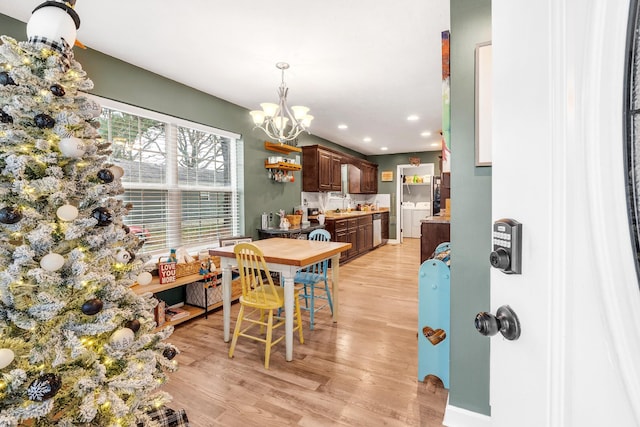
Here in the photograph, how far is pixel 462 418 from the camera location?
1597mm

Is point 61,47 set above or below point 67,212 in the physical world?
above

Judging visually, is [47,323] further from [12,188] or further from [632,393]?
[632,393]

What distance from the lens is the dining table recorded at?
7.41ft

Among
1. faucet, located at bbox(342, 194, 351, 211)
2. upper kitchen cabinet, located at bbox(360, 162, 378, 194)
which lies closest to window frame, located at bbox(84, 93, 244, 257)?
faucet, located at bbox(342, 194, 351, 211)

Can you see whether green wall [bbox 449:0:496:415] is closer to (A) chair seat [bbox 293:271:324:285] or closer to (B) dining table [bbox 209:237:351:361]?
(B) dining table [bbox 209:237:351:361]

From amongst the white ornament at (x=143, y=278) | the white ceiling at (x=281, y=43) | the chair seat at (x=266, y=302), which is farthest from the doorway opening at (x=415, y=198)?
the white ornament at (x=143, y=278)

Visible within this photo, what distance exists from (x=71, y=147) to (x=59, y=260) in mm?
392

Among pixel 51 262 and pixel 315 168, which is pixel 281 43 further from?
pixel 315 168

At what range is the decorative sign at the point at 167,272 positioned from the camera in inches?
111

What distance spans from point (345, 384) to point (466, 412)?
75 cm

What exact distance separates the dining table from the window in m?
0.80

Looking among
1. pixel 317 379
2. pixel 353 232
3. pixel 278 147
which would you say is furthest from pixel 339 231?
pixel 317 379

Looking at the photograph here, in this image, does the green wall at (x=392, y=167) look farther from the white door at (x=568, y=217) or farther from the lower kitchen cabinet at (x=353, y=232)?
the white door at (x=568, y=217)

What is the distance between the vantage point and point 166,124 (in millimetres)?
3270
